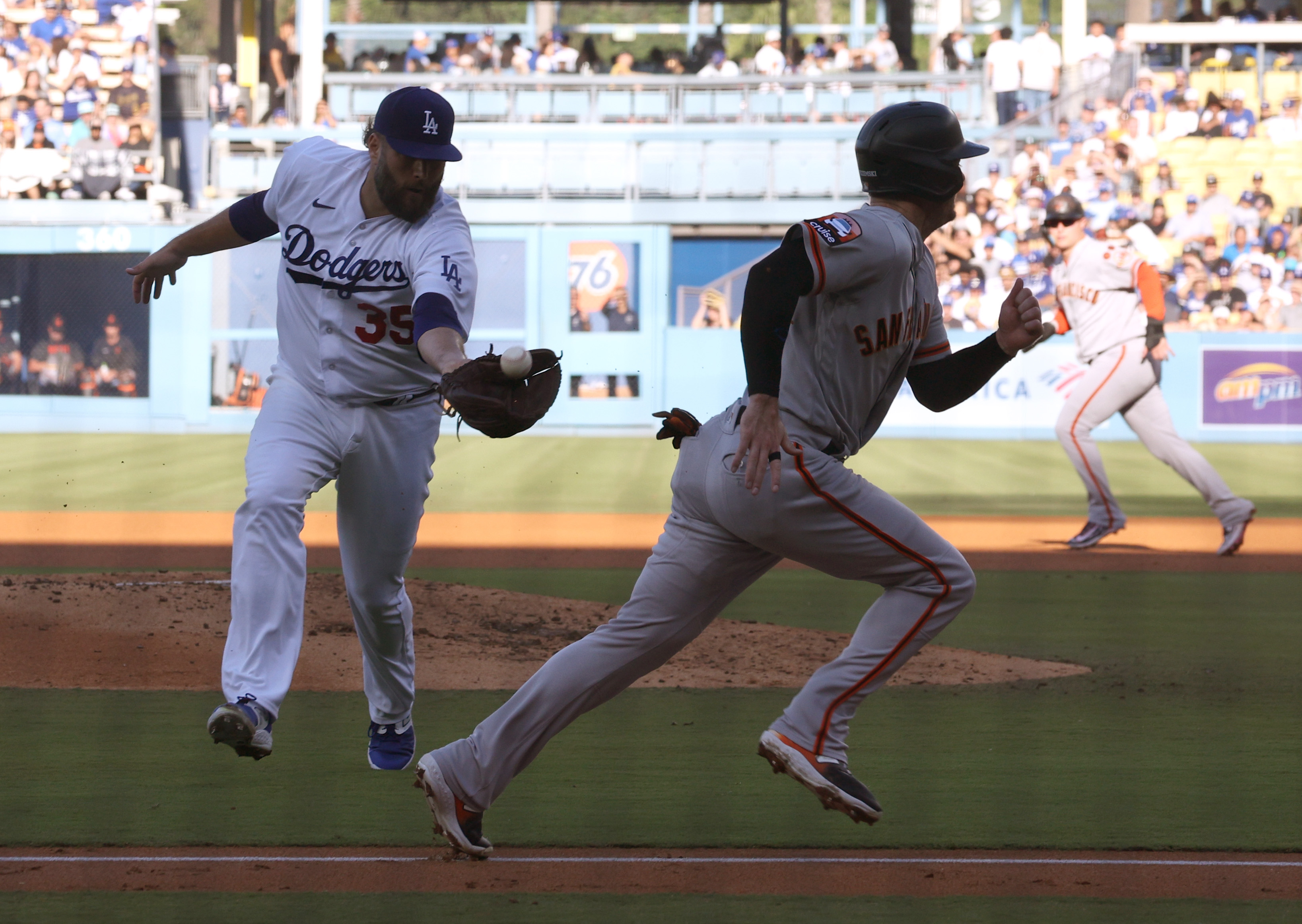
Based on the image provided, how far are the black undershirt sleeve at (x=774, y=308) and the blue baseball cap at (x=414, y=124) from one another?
46.8 inches

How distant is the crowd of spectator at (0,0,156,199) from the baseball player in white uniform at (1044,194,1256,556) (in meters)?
19.1

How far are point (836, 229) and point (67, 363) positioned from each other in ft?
75.7

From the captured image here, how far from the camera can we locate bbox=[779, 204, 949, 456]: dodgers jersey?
3482 mm

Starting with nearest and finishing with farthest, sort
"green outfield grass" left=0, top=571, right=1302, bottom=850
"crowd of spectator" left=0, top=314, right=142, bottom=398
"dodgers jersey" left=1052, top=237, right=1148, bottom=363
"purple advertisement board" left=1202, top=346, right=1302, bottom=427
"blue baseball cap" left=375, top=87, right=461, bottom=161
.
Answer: "green outfield grass" left=0, top=571, right=1302, bottom=850
"blue baseball cap" left=375, top=87, right=461, bottom=161
"dodgers jersey" left=1052, top=237, right=1148, bottom=363
"purple advertisement board" left=1202, top=346, right=1302, bottom=427
"crowd of spectator" left=0, top=314, right=142, bottom=398

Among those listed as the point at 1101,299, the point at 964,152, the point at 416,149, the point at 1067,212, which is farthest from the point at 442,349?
the point at 1101,299

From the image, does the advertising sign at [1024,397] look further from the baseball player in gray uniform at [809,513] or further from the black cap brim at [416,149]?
the baseball player in gray uniform at [809,513]

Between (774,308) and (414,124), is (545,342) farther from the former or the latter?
(774,308)

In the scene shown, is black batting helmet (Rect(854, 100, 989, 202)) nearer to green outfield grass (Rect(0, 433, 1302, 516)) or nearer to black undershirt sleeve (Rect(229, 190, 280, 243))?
black undershirt sleeve (Rect(229, 190, 280, 243))

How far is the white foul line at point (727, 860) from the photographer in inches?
144

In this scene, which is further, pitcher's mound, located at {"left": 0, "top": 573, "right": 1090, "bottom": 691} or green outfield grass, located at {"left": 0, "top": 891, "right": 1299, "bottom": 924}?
pitcher's mound, located at {"left": 0, "top": 573, "right": 1090, "bottom": 691}

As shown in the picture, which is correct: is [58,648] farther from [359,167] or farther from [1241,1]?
[1241,1]

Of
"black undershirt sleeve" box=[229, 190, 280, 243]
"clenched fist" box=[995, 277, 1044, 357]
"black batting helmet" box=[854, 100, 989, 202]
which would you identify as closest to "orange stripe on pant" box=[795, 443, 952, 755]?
"clenched fist" box=[995, 277, 1044, 357]

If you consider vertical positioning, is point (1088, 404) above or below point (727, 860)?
A: above

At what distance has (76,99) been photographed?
26984mm
